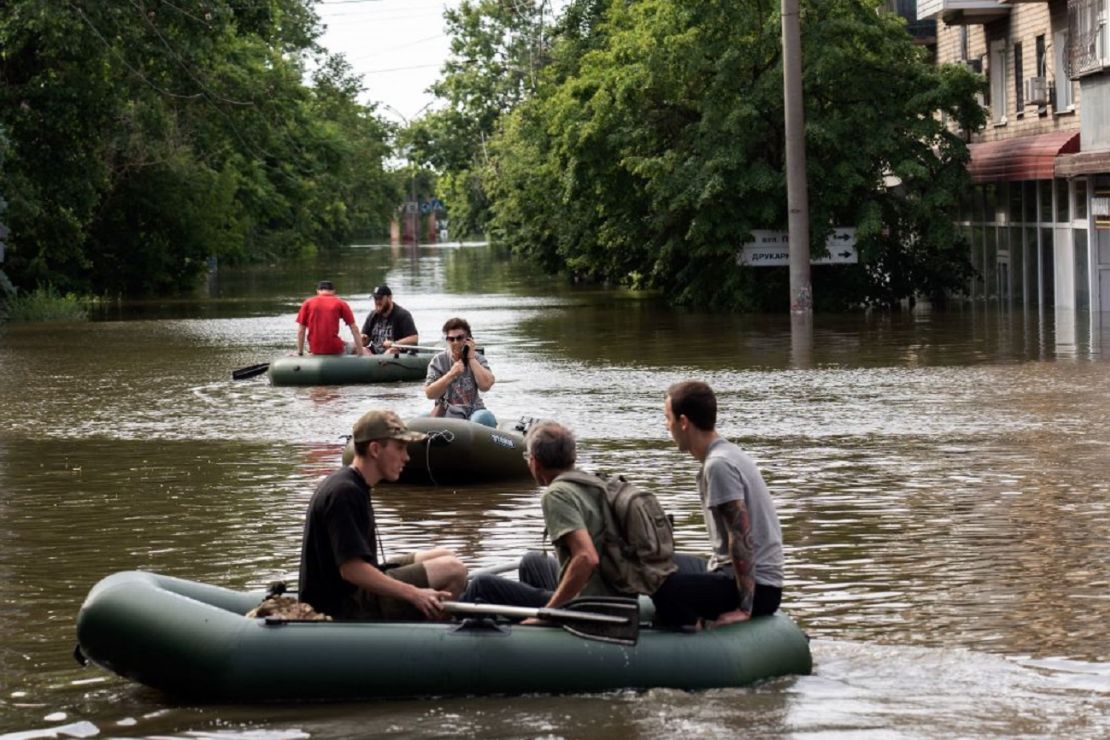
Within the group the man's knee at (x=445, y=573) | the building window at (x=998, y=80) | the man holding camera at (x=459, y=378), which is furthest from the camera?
the building window at (x=998, y=80)

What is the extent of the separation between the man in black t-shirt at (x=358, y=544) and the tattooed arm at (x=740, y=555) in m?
1.28

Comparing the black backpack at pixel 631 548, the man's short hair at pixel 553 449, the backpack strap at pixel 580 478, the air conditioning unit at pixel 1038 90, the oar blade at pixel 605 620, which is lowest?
the oar blade at pixel 605 620

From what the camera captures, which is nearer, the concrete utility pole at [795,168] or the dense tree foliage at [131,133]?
the concrete utility pole at [795,168]

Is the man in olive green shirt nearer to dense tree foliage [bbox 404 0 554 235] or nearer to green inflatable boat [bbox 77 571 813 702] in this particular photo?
green inflatable boat [bbox 77 571 813 702]

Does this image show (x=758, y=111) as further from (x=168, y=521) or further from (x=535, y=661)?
(x=535, y=661)

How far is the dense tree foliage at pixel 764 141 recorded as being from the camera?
150 ft

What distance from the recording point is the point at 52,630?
1126 centimetres

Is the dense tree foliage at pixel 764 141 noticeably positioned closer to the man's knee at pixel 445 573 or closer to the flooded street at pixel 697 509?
the flooded street at pixel 697 509

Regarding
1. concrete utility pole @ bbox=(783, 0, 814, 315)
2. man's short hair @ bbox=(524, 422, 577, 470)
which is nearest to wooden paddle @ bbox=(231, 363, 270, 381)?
concrete utility pole @ bbox=(783, 0, 814, 315)

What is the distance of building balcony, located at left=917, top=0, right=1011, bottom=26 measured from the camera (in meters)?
47.3

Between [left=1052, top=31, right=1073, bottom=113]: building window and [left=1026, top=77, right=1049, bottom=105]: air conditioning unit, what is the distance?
11.8 inches

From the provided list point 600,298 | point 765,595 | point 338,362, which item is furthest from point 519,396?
point 600,298

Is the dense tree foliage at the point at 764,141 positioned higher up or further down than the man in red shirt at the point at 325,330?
higher up

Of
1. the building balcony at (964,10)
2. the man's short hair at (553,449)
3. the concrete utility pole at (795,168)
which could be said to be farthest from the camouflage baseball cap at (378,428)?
the building balcony at (964,10)
